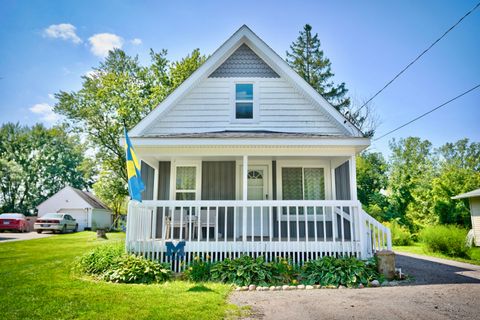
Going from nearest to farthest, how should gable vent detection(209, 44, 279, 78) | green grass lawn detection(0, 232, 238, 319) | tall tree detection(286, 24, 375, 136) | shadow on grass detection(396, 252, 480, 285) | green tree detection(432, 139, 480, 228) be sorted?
green grass lawn detection(0, 232, 238, 319) → shadow on grass detection(396, 252, 480, 285) → gable vent detection(209, 44, 279, 78) → green tree detection(432, 139, 480, 228) → tall tree detection(286, 24, 375, 136)

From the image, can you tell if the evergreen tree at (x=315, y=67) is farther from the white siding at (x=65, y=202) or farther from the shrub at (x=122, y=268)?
the white siding at (x=65, y=202)

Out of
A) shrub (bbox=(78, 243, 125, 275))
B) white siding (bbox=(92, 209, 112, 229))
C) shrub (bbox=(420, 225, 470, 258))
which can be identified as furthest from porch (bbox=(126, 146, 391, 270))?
white siding (bbox=(92, 209, 112, 229))

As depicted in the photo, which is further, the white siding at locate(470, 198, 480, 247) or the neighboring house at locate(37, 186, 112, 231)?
the neighboring house at locate(37, 186, 112, 231)

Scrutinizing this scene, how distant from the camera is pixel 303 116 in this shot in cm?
966

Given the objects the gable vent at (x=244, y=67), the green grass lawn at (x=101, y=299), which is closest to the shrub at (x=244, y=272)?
the green grass lawn at (x=101, y=299)

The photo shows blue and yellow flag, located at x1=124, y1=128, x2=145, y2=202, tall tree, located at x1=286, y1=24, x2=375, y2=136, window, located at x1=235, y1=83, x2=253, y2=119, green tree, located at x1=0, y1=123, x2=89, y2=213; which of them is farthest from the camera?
green tree, located at x1=0, y1=123, x2=89, y2=213

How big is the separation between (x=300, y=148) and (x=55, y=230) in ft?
76.1

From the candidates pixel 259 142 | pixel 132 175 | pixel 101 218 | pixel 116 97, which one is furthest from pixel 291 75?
pixel 101 218

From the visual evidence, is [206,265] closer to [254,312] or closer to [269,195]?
[254,312]

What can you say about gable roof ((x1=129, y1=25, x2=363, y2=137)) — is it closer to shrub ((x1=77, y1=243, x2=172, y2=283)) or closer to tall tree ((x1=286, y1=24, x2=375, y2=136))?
shrub ((x1=77, y1=243, x2=172, y2=283))

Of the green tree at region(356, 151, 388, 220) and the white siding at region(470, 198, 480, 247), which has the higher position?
the green tree at region(356, 151, 388, 220)

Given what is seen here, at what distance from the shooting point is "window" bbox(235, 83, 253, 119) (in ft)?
32.5

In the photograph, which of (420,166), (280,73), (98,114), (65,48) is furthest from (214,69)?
(420,166)

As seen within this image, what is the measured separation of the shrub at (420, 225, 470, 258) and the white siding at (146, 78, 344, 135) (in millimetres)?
6186
